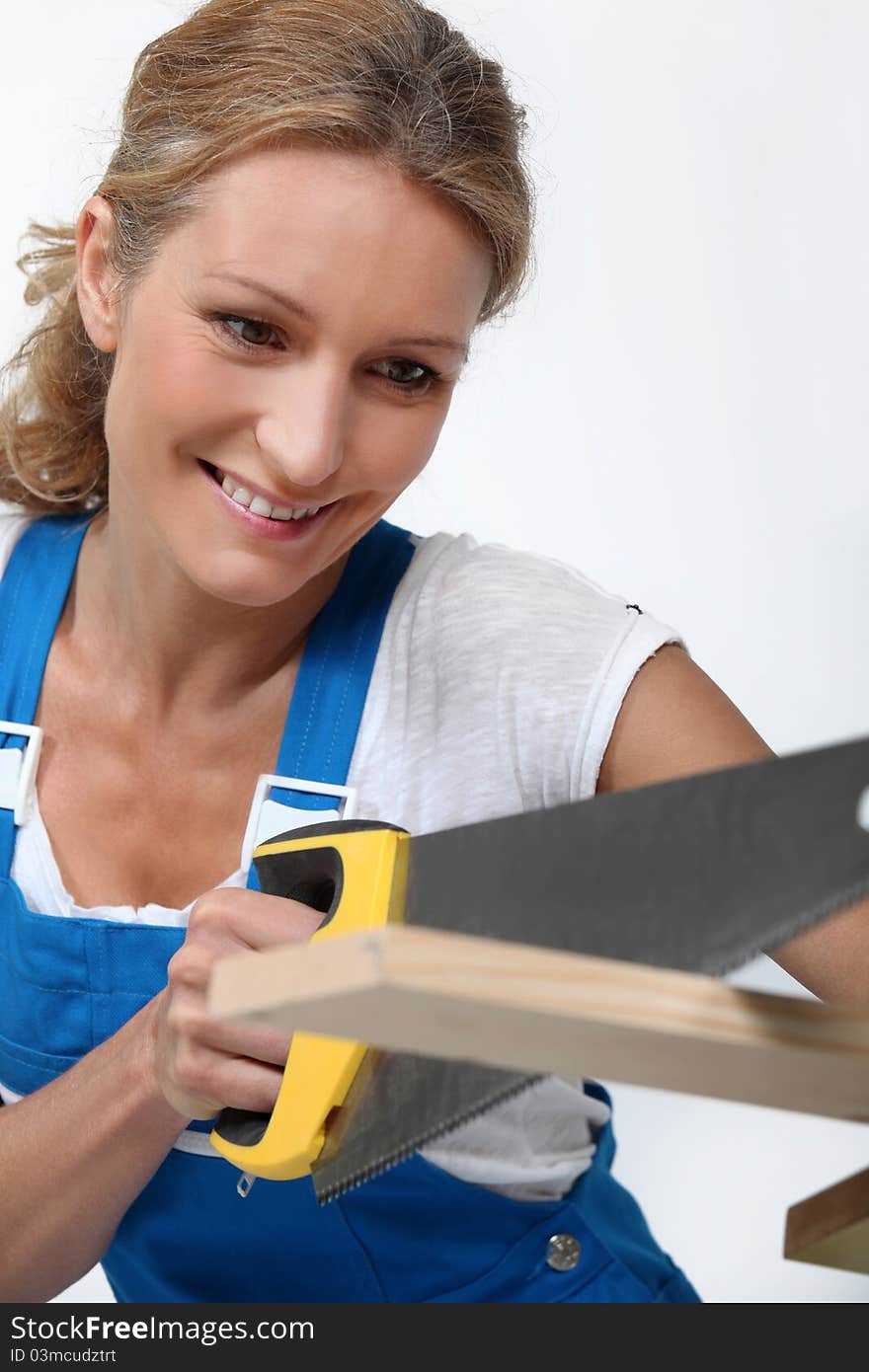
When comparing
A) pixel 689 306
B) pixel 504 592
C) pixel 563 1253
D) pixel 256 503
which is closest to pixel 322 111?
pixel 256 503

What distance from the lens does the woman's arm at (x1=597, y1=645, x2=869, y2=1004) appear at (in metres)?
0.97

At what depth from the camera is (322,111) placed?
98 centimetres

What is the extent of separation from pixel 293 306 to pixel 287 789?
0.37 metres

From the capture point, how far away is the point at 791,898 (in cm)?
53

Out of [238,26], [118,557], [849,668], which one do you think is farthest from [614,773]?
[849,668]

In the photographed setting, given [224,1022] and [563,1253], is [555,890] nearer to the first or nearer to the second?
[224,1022]

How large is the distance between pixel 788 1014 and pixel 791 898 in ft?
0.13

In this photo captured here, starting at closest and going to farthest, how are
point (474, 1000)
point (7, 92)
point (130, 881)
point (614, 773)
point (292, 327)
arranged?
point (474, 1000), point (292, 327), point (614, 773), point (130, 881), point (7, 92)

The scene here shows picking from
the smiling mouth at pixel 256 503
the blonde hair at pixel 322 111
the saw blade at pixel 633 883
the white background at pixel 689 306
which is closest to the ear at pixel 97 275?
the blonde hair at pixel 322 111

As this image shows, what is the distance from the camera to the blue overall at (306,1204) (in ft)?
3.73

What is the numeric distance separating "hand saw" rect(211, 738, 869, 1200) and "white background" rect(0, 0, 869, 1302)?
1242 mm

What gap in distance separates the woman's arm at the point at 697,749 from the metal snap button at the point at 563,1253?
10.7 inches

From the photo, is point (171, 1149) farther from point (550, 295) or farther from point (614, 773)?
point (550, 295)

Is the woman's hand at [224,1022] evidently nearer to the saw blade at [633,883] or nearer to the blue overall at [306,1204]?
the saw blade at [633,883]
